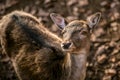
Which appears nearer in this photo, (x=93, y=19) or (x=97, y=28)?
(x=93, y=19)

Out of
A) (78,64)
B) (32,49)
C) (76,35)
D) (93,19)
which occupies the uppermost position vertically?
(93,19)

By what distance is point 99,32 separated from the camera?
10133 mm

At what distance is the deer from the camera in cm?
736

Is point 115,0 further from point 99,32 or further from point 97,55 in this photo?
point 97,55

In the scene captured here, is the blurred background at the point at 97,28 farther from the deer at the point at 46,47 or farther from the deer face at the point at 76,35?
the deer face at the point at 76,35

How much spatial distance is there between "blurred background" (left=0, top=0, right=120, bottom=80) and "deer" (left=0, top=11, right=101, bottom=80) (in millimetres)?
1797

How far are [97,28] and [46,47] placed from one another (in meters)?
2.83

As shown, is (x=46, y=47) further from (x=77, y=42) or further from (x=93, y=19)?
(x=93, y=19)

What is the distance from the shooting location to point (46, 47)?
7676 mm

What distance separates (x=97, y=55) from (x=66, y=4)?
72.8 inches

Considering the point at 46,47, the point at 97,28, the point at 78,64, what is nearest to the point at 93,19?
the point at 78,64

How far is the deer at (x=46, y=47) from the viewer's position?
7355 millimetres

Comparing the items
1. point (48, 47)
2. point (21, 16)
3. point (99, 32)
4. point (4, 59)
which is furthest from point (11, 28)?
point (99, 32)

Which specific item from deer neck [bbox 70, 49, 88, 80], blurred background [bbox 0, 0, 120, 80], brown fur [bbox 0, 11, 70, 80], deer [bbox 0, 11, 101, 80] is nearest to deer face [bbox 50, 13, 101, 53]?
deer [bbox 0, 11, 101, 80]
